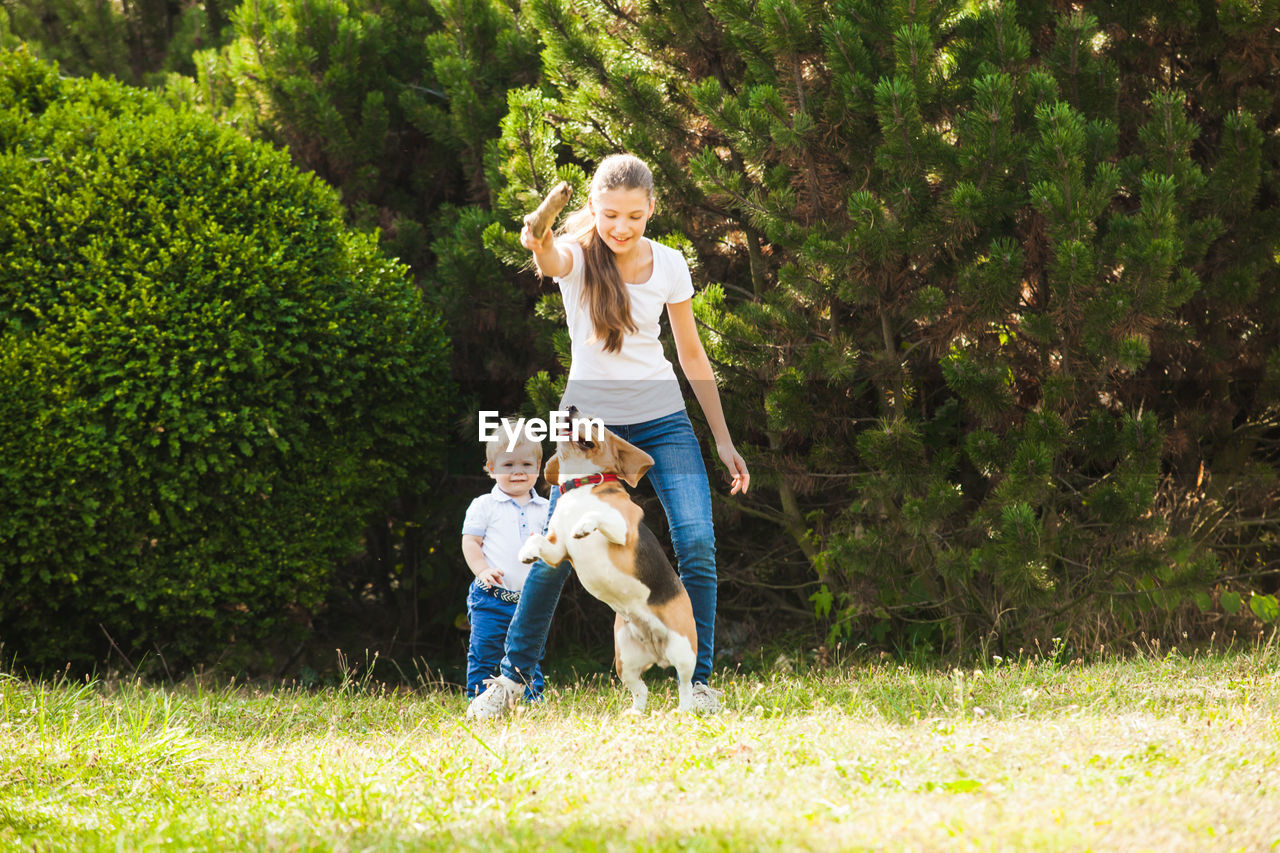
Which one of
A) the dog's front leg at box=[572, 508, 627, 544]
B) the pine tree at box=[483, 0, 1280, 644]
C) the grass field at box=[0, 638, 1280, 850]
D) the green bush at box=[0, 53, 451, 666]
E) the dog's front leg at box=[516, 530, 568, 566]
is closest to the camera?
the grass field at box=[0, 638, 1280, 850]

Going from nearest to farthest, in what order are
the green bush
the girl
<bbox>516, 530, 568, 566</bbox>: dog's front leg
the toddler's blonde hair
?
<bbox>516, 530, 568, 566</bbox>: dog's front leg < the girl < the toddler's blonde hair < the green bush

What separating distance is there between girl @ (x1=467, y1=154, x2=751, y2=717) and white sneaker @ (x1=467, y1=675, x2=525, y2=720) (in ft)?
1.62

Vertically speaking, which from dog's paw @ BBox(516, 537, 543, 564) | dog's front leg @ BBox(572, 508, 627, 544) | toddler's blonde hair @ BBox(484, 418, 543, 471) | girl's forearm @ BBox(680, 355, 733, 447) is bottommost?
dog's paw @ BBox(516, 537, 543, 564)

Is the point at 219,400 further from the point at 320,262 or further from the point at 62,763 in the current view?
the point at 62,763

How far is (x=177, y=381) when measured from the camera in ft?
17.3

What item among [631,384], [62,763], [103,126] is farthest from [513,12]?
[62,763]

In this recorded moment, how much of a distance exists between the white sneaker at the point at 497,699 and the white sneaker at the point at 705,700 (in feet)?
2.52

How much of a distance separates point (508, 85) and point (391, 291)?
5.29 feet

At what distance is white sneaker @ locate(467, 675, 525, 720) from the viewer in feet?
13.5

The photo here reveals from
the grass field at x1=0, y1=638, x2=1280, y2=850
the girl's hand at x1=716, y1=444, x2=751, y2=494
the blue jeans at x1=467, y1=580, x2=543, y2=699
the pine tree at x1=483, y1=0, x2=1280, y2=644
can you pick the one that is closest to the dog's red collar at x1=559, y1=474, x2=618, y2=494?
the girl's hand at x1=716, y1=444, x2=751, y2=494

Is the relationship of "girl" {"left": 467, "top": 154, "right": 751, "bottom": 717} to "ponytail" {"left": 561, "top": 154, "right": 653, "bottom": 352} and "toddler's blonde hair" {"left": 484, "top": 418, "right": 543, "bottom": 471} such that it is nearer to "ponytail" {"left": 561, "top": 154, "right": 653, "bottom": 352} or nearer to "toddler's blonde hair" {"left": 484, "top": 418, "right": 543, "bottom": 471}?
"ponytail" {"left": 561, "top": 154, "right": 653, "bottom": 352}

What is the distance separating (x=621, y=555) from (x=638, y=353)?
754 millimetres

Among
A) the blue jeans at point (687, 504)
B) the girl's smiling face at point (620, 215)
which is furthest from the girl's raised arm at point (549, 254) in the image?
the blue jeans at point (687, 504)

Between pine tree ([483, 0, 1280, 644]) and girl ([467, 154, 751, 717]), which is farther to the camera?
pine tree ([483, 0, 1280, 644])
